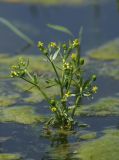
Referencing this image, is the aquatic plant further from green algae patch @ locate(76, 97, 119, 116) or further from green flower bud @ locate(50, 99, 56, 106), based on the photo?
green algae patch @ locate(76, 97, 119, 116)

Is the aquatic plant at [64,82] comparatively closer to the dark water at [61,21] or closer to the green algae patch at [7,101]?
the green algae patch at [7,101]

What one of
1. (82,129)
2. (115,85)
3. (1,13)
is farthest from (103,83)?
(1,13)

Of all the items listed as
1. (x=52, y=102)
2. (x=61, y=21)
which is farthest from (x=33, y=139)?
(x=61, y=21)

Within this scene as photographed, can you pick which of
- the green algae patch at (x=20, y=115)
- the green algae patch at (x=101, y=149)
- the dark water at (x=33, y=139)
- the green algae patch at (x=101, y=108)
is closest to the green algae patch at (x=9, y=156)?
the dark water at (x=33, y=139)

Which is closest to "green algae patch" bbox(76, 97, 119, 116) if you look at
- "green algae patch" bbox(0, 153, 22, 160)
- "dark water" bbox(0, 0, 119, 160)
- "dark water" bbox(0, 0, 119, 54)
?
"dark water" bbox(0, 0, 119, 160)

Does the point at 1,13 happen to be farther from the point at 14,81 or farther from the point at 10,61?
the point at 14,81

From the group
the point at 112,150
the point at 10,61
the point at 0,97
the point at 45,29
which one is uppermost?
the point at 45,29

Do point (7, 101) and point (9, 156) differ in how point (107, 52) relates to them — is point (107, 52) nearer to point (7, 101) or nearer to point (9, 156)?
point (7, 101)
